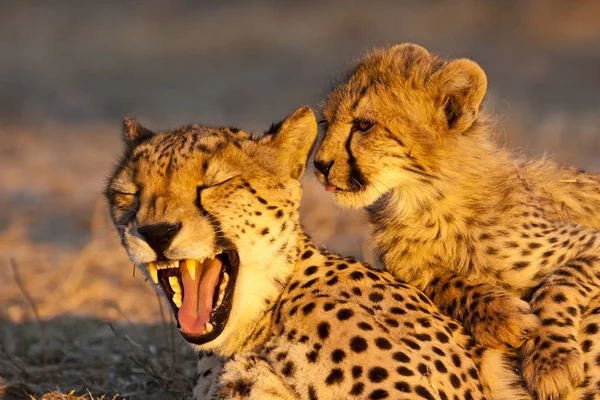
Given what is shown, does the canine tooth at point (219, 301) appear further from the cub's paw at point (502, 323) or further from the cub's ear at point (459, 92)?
the cub's ear at point (459, 92)

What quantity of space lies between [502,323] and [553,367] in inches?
7.8

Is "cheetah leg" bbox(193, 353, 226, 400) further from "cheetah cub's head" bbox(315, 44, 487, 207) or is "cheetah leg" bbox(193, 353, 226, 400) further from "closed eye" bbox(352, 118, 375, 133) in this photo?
"closed eye" bbox(352, 118, 375, 133)

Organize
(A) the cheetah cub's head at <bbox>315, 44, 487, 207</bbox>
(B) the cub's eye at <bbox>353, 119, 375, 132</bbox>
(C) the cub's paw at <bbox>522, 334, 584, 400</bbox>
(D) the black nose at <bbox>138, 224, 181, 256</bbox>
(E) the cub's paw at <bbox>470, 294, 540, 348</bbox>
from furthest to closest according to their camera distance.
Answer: (B) the cub's eye at <bbox>353, 119, 375, 132</bbox> → (A) the cheetah cub's head at <bbox>315, 44, 487, 207</bbox> → (E) the cub's paw at <bbox>470, 294, 540, 348</bbox> → (C) the cub's paw at <bbox>522, 334, 584, 400</bbox> → (D) the black nose at <bbox>138, 224, 181, 256</bbox>

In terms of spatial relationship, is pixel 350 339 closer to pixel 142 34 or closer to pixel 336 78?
pixel 336 78

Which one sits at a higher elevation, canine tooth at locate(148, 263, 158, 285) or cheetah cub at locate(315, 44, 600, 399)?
cheetah cub at locate(315, 44, 600, 399)

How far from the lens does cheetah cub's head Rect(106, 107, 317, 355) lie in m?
3.02

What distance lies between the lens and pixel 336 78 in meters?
4.36

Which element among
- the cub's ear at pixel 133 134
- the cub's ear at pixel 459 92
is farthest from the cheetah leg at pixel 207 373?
the cub's ear at pixel 459 92

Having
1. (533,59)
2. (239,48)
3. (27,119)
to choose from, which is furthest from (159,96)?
(533,59)

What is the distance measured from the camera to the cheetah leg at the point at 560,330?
121 inches

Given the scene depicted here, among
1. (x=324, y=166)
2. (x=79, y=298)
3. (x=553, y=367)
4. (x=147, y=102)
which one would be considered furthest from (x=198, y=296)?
(x=147, y=102)

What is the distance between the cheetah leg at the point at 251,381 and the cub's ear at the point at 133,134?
84 centimetres

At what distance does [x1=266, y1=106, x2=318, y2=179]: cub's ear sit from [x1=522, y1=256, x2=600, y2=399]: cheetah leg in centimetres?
88

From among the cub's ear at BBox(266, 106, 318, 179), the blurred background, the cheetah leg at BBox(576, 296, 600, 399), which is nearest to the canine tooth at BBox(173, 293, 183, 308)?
the cub's ear at BBox(266, 106, 318, 179)
